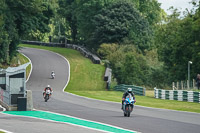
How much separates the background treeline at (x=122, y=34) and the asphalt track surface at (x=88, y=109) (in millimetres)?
5188

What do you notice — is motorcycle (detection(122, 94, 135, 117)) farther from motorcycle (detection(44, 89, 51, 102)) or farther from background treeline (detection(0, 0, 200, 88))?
background treeline (detection(0, 0, 200, 88))

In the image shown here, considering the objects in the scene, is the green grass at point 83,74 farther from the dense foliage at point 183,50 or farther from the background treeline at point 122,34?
the dense foliage at point 183,50

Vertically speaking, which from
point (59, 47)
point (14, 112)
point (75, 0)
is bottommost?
point (14, 112)

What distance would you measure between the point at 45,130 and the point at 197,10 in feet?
173

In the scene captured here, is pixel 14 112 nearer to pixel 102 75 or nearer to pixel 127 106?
pixel 127 106

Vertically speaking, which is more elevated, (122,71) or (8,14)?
(8,14)

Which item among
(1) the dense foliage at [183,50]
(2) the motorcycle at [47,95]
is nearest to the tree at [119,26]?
(1) the dense foliage at [183,50]

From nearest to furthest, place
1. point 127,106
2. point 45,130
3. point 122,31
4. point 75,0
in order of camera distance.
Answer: point 45,130 < point 127,106 < point 122,31 < point 75,0

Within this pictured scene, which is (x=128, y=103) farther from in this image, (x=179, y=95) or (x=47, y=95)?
(x=179, y=95)

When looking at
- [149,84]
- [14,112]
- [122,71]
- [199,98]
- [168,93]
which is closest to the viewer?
[14,112]

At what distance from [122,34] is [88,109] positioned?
51371 mm

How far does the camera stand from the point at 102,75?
61562 mm

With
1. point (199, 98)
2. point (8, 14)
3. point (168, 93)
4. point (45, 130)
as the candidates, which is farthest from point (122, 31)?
point (45, 130)

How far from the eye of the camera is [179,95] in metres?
40.2
